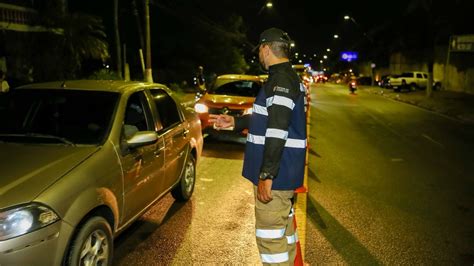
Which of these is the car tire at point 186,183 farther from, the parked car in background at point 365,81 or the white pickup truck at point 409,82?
the parked car in background at point 365,81

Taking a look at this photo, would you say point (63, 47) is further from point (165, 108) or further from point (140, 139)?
point (140, 139)

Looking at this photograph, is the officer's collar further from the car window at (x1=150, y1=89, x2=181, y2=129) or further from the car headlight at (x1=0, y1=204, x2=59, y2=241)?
the car window at (x1=150, y1=89, x2=181, y2=129)

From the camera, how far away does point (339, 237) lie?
5.55m

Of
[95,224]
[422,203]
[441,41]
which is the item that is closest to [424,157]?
[422,203]

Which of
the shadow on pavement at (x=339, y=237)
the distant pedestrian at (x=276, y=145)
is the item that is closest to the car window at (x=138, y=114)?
the distant pedestrian at (x=276, y=145)

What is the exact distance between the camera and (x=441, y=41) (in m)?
43.7

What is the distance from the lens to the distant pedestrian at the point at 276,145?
11.3ft

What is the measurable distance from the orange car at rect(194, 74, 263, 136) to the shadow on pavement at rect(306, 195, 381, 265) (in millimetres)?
4377

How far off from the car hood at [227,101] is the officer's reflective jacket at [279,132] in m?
7.33

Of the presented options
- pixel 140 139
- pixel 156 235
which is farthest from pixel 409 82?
pixel 140 139

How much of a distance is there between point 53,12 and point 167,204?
1501 cm

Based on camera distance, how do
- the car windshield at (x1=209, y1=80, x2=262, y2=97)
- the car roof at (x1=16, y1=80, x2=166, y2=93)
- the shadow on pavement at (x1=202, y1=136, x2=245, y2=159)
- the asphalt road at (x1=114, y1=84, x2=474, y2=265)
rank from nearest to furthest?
the asphalt road at (x1=114, y1=84, x2=474, y2=265)
the car roof at (x1=16, y1=80, x2=166, y2=93)
the shadow on pavement at (x1=202, y1=136, x2=245, y2=159)
the car windshield at (x1=209, y1=80, x2=262, y2=97)

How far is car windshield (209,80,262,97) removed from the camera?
11.9m

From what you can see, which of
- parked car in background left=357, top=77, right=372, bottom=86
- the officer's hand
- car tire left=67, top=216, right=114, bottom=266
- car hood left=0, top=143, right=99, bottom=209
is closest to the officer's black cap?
the officer's hand
